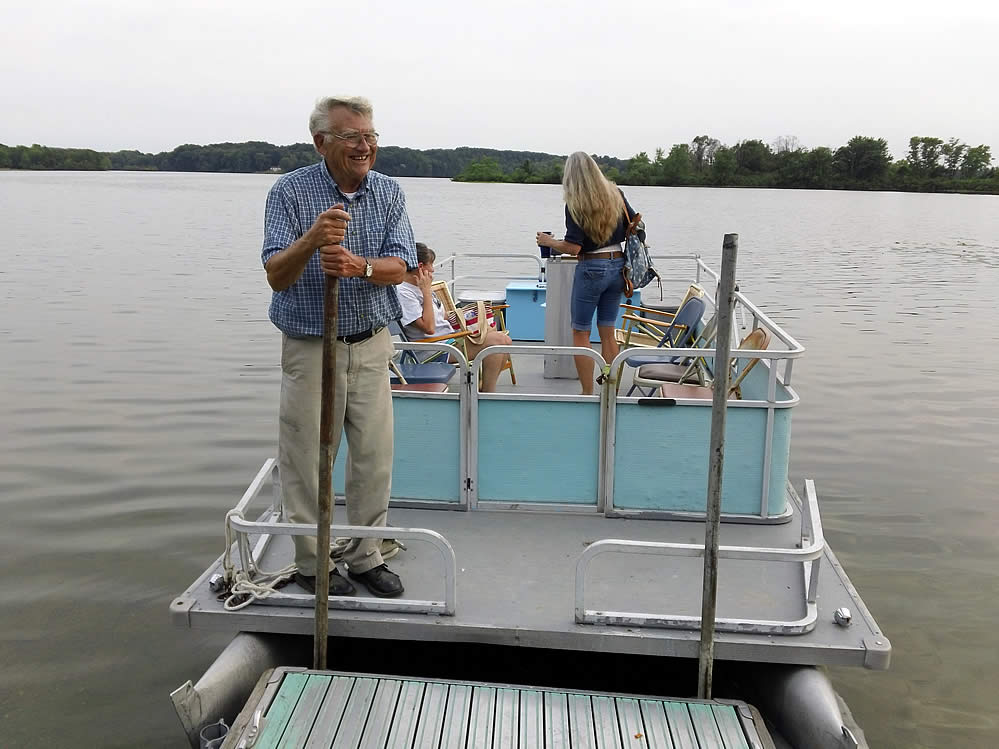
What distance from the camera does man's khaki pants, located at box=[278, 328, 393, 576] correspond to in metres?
3.48

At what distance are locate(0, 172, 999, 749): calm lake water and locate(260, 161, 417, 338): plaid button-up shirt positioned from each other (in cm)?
214

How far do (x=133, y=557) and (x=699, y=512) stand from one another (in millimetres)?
3682

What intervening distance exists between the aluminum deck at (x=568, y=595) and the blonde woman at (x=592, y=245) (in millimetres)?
1474

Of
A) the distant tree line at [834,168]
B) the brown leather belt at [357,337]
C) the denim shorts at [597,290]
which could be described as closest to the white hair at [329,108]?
the brown leather belt at [357,337]

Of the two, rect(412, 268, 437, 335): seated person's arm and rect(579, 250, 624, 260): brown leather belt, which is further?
rect(579, 250, 624, 260): brown leather belt

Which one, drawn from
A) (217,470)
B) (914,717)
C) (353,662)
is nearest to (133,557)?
(217,470)

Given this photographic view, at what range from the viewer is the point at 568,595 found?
12.5 feet

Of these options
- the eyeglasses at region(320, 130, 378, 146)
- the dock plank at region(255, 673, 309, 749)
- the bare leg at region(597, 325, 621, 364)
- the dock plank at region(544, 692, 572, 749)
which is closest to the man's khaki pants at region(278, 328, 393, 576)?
the dock plank at region(255, 673, 309, 749)

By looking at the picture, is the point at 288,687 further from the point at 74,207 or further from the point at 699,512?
the point at 74,207

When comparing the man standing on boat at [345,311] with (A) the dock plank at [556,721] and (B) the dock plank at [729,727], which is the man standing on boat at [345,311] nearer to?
(A) the dock plank at [556,721]

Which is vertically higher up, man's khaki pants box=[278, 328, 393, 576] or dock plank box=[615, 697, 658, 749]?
man's khaki pants box=[278, 328, 393, 576]

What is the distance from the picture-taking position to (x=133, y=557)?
585 cm

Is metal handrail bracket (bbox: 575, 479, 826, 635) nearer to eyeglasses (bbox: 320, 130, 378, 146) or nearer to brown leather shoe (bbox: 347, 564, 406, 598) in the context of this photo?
brown leather shoe (bbox: 347, 564, 406, 598)

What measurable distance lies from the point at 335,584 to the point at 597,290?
9.25ft
